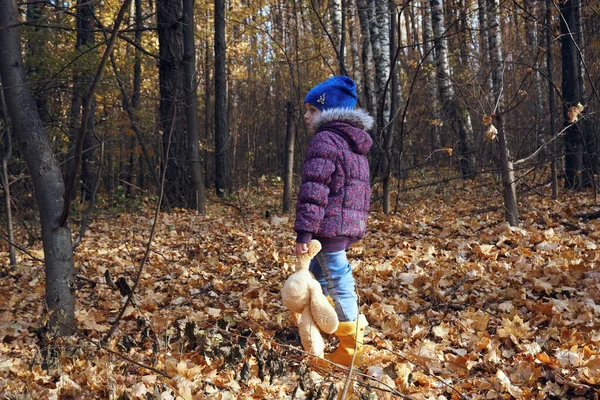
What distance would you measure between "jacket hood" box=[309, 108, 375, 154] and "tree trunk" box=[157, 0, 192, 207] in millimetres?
6043

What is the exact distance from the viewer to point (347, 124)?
3.15 m

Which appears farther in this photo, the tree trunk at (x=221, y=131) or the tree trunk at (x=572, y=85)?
the tree trunk at (x=221, y=131)

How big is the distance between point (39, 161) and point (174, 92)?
622cm

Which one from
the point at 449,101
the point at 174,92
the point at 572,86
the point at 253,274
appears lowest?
the point at 253,274

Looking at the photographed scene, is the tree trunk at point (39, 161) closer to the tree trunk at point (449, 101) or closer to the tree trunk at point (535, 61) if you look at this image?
the tree trunk at point (535, 61)

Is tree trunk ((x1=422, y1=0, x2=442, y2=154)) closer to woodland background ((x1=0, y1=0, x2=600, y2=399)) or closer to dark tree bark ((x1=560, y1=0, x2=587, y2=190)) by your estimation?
woodland background ((x1=0, y1=0, x2=600, y2=399))

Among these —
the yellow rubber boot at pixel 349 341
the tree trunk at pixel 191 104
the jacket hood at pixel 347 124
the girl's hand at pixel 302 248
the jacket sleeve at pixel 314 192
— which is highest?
the tree trunk at pixel 191 104

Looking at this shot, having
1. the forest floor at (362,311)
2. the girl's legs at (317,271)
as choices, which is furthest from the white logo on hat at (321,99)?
the forest floor at (362,311)

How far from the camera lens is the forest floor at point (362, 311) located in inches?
106

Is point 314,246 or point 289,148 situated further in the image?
point 289,148

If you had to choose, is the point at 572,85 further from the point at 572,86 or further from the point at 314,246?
the point at 314,246

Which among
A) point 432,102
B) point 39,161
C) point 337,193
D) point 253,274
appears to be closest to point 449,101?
point 432,102

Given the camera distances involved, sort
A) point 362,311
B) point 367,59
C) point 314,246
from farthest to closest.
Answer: point 367,59 → point 362,311 → point 314,246

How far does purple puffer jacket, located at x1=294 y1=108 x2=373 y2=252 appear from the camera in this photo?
9.66 ft
